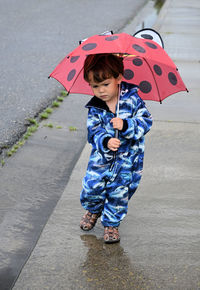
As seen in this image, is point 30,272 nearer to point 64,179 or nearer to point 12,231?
point 12,231

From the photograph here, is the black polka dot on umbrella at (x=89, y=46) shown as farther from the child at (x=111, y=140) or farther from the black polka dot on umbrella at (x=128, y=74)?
the black polka dot on umbrella at (x=128, y=74)

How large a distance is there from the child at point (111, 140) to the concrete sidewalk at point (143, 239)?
0.19 metres

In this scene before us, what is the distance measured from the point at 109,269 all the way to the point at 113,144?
0.70 metres

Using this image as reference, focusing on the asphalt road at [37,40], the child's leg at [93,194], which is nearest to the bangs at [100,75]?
the child's leg at [93,194]

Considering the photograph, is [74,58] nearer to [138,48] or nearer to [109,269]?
[138,48]

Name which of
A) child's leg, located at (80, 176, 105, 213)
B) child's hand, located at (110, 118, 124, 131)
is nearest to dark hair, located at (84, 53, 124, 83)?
child's hand, located at (110, 118, 124, 131)

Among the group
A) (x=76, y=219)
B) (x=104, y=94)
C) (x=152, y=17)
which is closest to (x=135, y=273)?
(x=76, y=219)

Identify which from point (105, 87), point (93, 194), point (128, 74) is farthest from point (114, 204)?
point (128, 74)

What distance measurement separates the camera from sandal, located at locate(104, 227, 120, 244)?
3.36m

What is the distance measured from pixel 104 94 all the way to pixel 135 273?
1.03m

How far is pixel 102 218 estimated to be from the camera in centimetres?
343

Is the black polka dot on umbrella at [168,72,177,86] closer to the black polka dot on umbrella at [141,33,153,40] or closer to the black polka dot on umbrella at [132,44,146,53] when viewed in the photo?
the black polka dot on umbrella at [141,33,153,40]

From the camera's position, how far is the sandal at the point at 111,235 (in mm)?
3357

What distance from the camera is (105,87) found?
3146 mm
